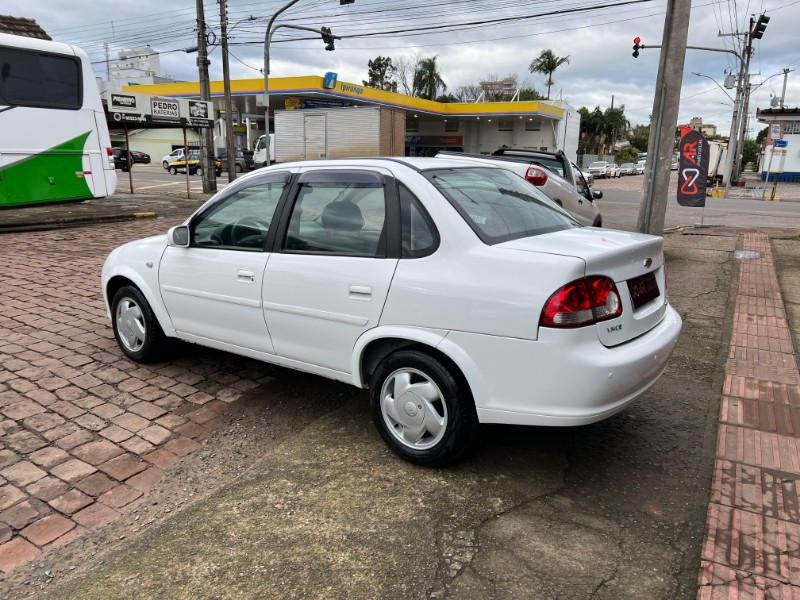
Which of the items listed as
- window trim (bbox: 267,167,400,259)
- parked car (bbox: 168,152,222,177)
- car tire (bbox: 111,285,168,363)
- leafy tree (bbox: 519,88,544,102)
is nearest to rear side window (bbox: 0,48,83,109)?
car tire (bbox: 111,285,168,363)

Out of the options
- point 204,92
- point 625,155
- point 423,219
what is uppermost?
point 204,92

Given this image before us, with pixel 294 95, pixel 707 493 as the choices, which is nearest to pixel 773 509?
pixel 707 493

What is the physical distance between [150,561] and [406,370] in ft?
4.82

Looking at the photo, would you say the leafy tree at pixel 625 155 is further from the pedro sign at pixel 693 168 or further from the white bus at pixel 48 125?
the white bus at pixel 48 125

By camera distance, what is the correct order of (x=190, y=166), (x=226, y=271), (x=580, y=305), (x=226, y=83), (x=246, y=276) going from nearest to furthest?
1. (x=580, y=305)
2. (x=246, y=276)
3. (x=226, y=271)
4. (x=226, y=83)
5. (x=190, y=166)

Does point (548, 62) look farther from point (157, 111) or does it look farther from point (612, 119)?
point (157, 111)

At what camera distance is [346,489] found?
314 cm

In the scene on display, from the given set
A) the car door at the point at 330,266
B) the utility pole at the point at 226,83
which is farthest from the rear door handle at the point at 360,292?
the utility pole at the point at 226,83

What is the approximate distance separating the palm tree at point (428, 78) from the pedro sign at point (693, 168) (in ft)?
189

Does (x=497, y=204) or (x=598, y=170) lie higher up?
(x=497, y=204)

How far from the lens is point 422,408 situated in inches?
126

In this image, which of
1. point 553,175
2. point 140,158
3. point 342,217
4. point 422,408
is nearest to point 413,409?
point 422,408

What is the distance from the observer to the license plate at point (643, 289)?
313 cm

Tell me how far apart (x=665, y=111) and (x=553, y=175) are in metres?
1.76
